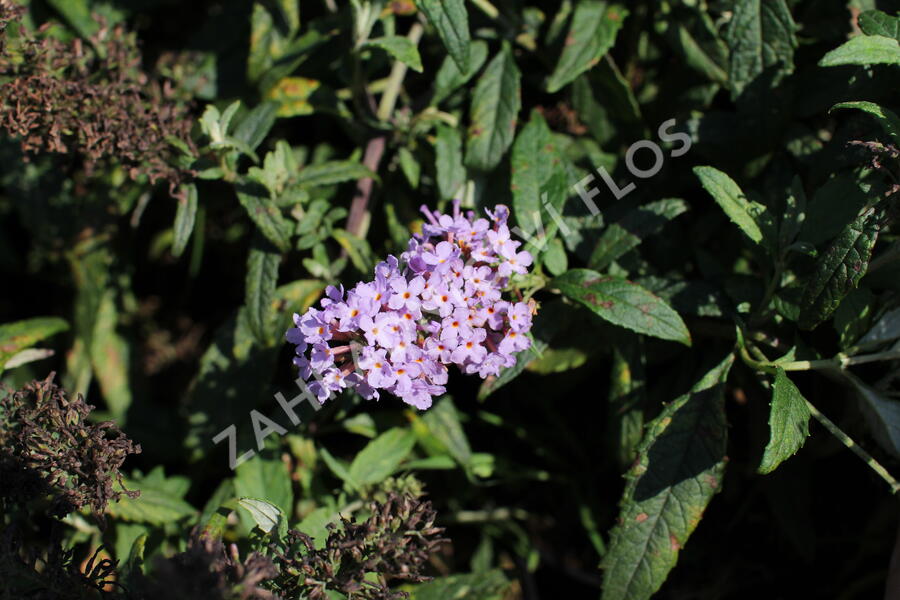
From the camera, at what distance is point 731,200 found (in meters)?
1.91

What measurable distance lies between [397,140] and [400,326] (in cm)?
98

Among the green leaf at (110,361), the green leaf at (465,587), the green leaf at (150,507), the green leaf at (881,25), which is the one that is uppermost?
the green leaf at (881,25)

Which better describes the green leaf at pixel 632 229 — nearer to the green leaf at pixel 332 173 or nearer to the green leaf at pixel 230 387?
the green leaf at pixel 332 173

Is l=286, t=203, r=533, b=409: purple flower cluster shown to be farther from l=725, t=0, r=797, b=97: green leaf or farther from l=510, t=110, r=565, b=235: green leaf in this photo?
l=725, t=0, r=797, b=97: green leaf

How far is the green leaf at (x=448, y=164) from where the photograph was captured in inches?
86.0

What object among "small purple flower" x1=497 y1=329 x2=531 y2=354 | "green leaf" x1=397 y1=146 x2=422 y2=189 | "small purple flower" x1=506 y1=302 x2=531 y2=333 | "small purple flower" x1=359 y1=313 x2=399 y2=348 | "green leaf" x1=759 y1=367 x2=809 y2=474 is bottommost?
"green leaf" x1=759 y1=367 x2=809 y2=474

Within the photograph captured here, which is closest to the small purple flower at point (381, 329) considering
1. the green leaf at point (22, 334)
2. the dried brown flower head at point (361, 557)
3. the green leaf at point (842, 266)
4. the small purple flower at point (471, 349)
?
the small purple flower at point (471, 349)

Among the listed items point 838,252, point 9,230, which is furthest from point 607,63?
point 9,230

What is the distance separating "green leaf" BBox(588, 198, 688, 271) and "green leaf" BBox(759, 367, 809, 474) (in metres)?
0.50

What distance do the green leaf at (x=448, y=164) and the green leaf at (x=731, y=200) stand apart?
66cm

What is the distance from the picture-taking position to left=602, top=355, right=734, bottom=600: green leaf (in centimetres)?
194

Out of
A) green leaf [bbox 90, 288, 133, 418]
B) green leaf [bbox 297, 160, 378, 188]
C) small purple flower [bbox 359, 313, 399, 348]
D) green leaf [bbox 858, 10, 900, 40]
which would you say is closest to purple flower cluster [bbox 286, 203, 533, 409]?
small purple flower [bbox 359, 313, 399, 348]

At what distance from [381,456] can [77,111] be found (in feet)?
4.02

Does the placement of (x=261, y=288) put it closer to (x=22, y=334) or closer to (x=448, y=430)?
(x=448, y=430)
